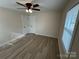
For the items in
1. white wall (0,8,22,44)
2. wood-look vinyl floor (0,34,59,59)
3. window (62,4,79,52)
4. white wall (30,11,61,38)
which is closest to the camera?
window (62,4,79,52)

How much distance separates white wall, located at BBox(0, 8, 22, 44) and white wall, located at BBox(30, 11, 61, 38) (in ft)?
4.34

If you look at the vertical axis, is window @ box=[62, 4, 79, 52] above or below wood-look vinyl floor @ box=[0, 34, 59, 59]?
above

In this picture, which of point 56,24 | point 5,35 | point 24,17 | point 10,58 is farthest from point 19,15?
point 10,58

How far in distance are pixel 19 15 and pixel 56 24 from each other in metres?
2.87

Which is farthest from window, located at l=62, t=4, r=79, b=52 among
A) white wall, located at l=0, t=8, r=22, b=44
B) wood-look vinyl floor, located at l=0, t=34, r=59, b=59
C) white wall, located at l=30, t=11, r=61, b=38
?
white wall, located at l=30, t=11, r=61, b=38

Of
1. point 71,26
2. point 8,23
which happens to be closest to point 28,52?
point 71,26

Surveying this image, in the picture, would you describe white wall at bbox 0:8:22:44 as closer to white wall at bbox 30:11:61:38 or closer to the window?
white wall at bbox 30:11:61:38

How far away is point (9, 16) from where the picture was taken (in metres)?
6.23

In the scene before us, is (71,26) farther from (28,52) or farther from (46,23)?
(46,23)

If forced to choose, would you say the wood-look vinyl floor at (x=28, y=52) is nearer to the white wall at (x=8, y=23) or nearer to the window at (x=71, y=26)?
the window at (x=71, y=26)

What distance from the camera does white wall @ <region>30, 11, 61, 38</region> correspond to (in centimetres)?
732

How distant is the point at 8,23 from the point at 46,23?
2819 mm

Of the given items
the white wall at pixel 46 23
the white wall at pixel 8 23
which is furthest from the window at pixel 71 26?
the white wall at pixel 46 23

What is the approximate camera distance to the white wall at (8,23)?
570 cm
